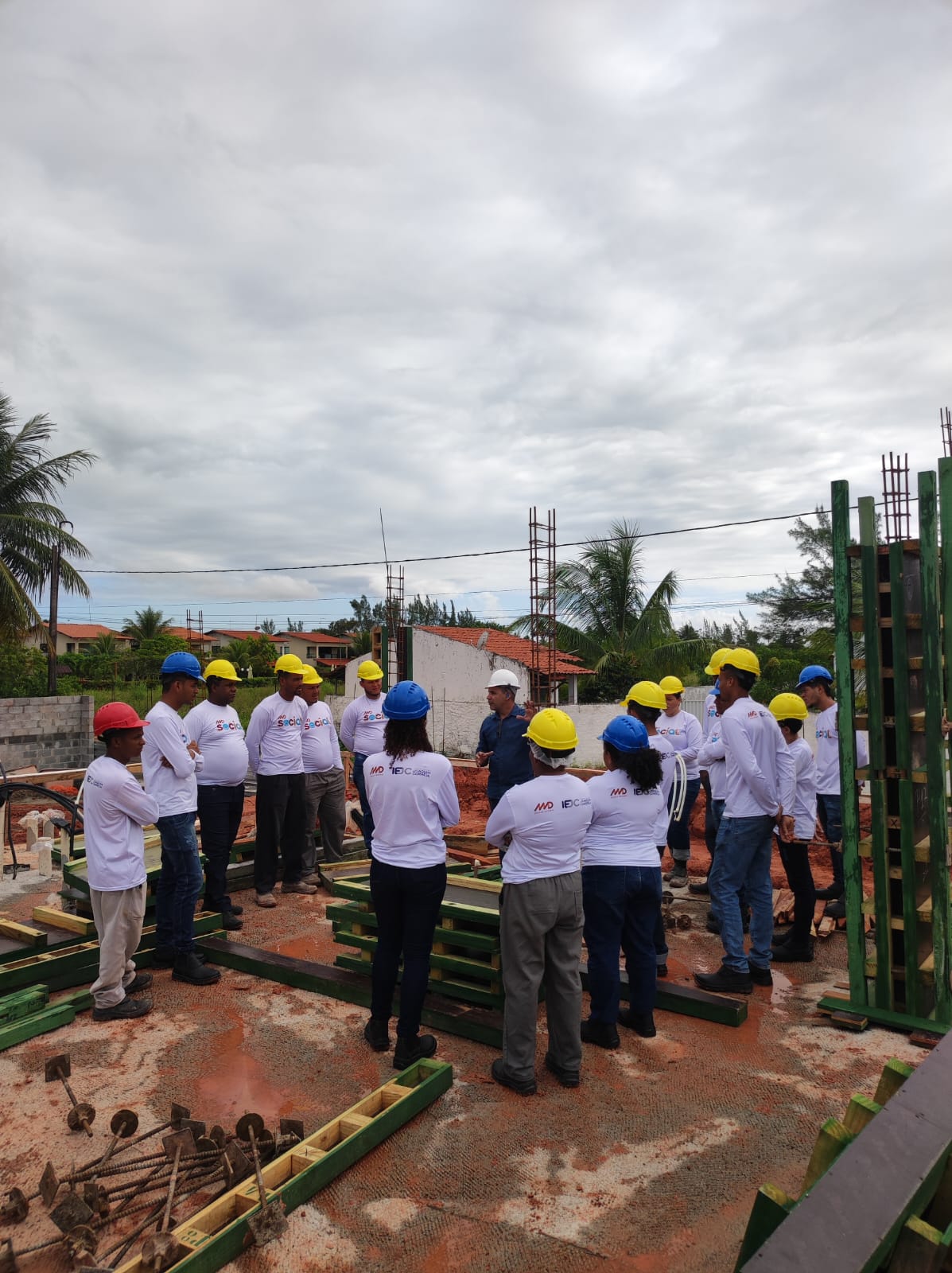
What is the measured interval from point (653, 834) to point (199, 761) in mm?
3337

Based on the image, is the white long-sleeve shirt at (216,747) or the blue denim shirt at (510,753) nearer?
the white long-sleeve shirt at (216,747)

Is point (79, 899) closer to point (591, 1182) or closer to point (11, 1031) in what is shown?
point (11, 1031)

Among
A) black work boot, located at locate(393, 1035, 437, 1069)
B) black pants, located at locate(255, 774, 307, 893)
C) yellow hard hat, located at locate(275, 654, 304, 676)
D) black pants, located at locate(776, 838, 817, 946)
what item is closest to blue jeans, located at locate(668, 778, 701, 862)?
black pants, located at locate(776, 838, 817, 946)

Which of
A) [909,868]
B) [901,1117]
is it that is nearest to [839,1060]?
[909,868]

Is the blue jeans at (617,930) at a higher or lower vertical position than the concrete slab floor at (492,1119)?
higher

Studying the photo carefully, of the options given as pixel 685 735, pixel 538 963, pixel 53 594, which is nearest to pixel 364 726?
pixel 685 735

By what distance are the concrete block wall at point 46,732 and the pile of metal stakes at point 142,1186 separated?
15497 mm

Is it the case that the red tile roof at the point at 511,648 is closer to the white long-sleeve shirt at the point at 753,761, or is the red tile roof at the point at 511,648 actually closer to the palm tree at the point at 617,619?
the palm tree at the point at 617,619

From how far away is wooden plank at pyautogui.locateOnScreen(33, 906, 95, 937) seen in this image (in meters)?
5.83

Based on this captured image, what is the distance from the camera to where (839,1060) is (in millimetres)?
4270

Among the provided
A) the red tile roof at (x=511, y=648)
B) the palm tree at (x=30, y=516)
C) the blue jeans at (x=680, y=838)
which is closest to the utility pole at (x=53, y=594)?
the palm tree at (x=30, y=516)

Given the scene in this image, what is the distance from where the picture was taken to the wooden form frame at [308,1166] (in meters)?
2.76

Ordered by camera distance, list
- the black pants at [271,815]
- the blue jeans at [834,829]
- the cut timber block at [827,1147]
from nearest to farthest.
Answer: the cut timber block at [827,1147], the blue jeans at [834,829], the black pants at [271,815]

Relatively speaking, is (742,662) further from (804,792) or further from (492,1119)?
(492,1119)
